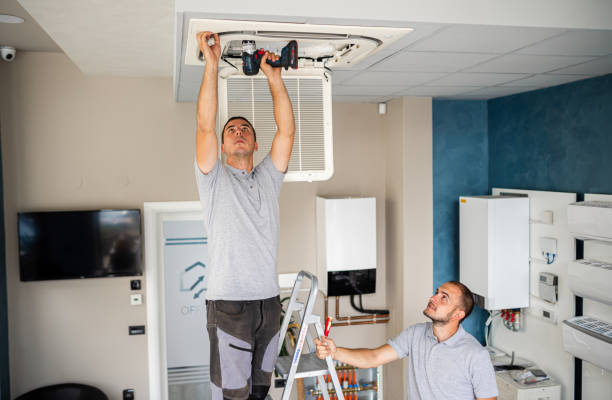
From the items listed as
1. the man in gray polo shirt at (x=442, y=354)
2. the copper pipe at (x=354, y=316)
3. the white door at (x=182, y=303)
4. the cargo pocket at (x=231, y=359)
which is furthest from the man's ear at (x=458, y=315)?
the white door at (x=182, y=303)

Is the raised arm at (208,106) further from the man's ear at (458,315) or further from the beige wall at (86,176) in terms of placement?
the beige wall at (86,176)

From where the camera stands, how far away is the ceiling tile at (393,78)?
265 cm

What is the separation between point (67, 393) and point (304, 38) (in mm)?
3031

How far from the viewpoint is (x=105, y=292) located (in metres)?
3.45

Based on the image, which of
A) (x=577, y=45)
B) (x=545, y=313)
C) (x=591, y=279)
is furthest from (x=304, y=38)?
(x=545, y=313)

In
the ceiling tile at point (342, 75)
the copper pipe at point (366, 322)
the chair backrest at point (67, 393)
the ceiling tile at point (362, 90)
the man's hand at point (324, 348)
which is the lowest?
the chair backrest at point (67, 393)

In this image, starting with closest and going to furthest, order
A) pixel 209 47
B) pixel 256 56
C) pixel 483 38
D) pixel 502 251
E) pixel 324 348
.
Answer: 1. pixel 209 47
2. pixel 256 56
3. pixel 483 38
4. pixel 324 348
5. pixel 502 251

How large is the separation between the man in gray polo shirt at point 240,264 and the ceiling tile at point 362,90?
1.25m

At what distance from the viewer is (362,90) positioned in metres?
3.19

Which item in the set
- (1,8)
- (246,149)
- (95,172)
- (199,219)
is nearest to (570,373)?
(246,149)

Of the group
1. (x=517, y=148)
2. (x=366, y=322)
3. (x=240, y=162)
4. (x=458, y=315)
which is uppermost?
(x=517, y=148)

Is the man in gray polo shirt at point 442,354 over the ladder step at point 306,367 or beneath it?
over

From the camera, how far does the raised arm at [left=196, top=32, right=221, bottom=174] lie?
1.64 metres

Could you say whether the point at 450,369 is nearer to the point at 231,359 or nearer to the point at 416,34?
the point at 231,359
